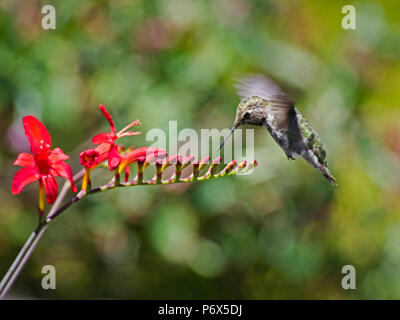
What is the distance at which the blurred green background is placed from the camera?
8.98 ft

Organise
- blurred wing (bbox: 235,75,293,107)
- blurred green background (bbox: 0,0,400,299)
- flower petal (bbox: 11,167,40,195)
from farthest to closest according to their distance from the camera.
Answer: blurred green background (bbox: 0,0,400,299), blurred wing (bbox: 235,75,293,107), flower petal (bbox: 11,167,40,195)

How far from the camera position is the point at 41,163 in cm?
136

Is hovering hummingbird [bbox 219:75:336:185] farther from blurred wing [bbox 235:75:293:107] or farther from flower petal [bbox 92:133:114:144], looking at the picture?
flower petal [bbox 92:133:114:144]

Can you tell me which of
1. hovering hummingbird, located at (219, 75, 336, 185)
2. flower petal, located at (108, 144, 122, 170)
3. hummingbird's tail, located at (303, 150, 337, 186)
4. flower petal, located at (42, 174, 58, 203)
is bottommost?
flower petal, located at (42, 174, 58, 203)

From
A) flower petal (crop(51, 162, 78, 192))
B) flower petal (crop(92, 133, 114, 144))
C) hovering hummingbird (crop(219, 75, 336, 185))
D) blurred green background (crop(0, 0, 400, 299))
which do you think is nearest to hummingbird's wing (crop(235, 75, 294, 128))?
hovering hummingbird (crop(219, 75, 336, 185))

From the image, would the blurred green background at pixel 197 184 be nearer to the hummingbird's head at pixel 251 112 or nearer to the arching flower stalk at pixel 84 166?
the hummingbird's head at pixel 251 112

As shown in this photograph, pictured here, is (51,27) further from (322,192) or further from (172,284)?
(322,192)

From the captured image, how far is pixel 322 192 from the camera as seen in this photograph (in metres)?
2.93

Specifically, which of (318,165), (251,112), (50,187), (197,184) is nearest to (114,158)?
(50,187)

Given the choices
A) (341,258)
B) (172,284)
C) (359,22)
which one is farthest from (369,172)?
(172,284)

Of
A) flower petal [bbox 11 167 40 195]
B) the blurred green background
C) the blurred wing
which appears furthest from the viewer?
the blurred green background

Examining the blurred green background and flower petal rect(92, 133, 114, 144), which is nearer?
flower petal rect(92, 133, 114, 144)

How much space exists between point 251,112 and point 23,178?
0.69 meters
